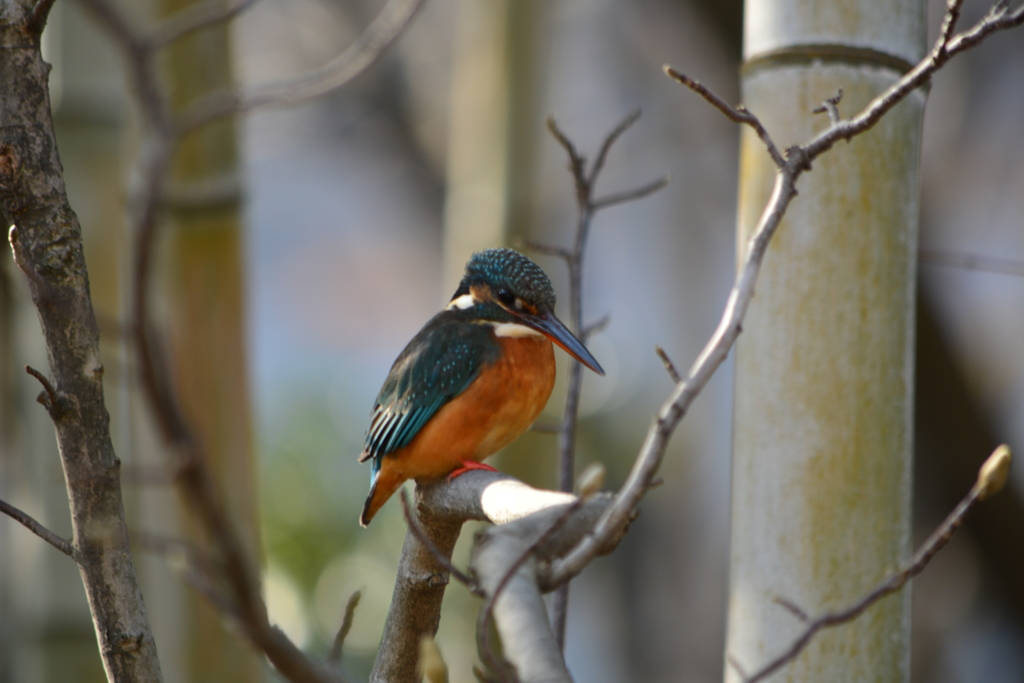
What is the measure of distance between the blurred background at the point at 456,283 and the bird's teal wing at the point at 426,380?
236 millimetres

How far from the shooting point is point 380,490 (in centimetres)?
205

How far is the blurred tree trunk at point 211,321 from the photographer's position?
2771mm

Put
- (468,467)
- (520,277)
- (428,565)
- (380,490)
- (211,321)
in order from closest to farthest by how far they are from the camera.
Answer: (428,565) → (468,467) → (520,277) → (380,490) → (211,321)

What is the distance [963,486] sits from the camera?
12.7 feet

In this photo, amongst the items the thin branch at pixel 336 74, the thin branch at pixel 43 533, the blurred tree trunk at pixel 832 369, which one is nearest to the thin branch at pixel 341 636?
the thin branch at pixel 43 533

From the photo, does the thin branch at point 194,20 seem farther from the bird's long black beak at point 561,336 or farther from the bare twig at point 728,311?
the bird's long black beak at point 561,336

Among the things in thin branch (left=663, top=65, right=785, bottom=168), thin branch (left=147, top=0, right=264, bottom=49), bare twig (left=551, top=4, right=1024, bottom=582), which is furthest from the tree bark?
thin branch (left=663, top=65, right=785, bottom=168)

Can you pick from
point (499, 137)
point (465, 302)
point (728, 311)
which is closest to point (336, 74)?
point (465, 302)

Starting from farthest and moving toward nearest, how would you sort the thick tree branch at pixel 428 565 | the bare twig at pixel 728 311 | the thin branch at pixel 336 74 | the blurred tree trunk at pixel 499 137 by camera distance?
Result: the blurred tree trunk at pixel 499 137
the thin branch at pixel 336 74
the thick tree branch at pixel 428 565
the bare twig at pixel 728 311

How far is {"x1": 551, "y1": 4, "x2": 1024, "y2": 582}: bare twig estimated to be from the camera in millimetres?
839

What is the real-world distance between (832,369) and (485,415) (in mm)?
706

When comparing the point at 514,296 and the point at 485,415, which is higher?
the point at 514,296

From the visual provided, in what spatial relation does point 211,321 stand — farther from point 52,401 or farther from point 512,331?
point 52,401

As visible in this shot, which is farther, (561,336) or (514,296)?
(514,296)
